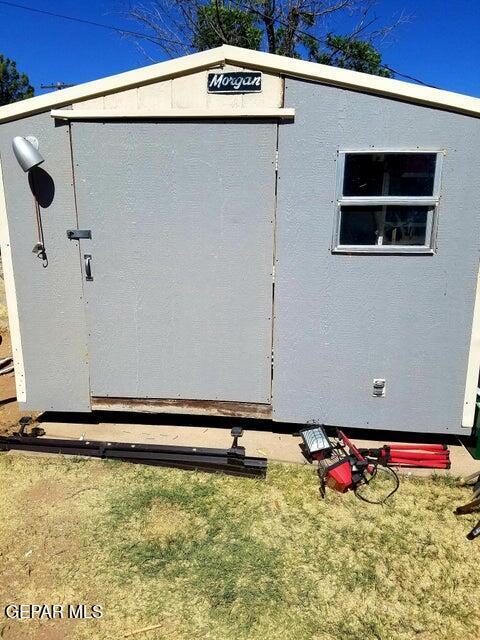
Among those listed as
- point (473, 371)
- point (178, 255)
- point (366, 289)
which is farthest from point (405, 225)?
point (178, 255)

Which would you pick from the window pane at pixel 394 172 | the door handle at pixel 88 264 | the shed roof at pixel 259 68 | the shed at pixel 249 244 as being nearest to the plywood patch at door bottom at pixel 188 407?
the shed at pixel 249 244

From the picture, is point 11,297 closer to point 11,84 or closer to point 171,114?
point 171,114

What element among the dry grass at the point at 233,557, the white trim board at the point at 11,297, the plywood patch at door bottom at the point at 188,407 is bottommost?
the dry grass at the point at 233,557

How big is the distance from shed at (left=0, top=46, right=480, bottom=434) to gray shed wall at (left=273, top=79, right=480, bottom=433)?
0.01m

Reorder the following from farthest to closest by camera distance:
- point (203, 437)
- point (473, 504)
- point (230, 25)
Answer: point (230, 25) < point (203, 437) < point (473, 504)

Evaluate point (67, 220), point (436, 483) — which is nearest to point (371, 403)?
point (436, 483)

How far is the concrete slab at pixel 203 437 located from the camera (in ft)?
11.7

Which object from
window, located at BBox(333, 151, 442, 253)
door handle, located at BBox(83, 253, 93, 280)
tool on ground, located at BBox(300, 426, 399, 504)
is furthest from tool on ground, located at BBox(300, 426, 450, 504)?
door handle, located at BBox(83, 253, 93, 280)

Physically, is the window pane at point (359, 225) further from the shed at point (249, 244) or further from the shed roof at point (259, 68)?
the shed roof at point (259, 68)

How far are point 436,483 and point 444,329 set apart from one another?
1.11m

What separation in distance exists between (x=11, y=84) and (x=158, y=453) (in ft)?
64.7

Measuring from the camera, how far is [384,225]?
328 centimetres

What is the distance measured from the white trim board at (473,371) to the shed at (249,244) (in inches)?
0.6

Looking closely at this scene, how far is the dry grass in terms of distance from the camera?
2.18m
